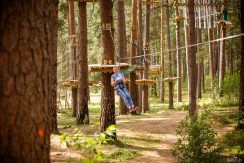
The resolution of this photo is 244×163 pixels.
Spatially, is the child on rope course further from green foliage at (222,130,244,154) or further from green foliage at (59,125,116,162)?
green foliage at (59,125,116,162)

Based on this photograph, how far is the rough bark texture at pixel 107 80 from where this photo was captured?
8.65 m

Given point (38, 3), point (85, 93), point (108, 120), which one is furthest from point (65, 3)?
point (38, 3)

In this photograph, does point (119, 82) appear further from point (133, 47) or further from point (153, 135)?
point (133, 47)

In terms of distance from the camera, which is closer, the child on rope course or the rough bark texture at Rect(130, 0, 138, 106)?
the child on rope course

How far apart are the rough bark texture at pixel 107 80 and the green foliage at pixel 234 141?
299 cm

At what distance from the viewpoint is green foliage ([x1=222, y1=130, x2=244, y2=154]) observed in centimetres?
743

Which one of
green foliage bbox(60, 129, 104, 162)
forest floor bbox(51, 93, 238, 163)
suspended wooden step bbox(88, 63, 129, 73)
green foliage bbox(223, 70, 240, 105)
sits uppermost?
suspended wooden step bbox(88, 63, 129, 73)

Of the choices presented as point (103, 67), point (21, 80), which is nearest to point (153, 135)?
point (103, 67)

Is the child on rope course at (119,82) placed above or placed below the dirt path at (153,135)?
above

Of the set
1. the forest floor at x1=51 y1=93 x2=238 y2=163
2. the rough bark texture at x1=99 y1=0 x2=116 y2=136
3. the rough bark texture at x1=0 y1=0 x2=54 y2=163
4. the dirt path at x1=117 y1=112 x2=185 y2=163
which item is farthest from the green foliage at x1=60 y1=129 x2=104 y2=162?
the rough bark texture at x1=99 y1=0 x2=116 y2=136

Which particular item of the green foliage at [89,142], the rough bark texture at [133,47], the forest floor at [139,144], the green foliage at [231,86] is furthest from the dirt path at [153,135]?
the green foliage at [89,142]

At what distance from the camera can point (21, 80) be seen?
2498 millimetres

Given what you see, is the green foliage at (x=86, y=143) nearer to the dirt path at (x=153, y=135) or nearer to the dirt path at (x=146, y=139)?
the dirt path at (x=146, y=139)

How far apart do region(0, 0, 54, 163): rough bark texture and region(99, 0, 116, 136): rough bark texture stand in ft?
19.8
